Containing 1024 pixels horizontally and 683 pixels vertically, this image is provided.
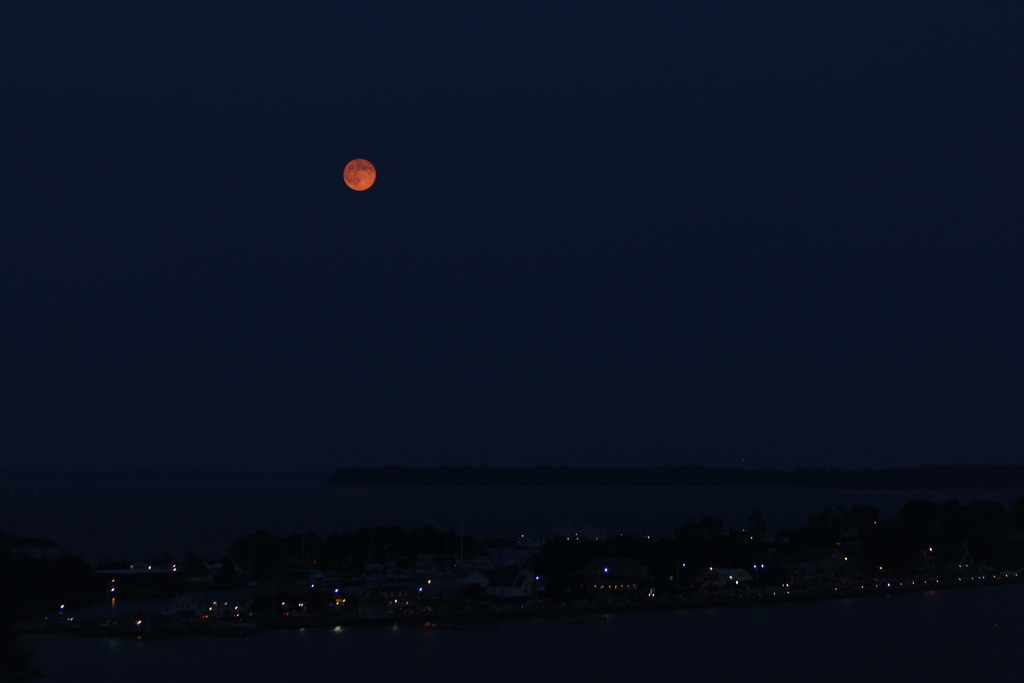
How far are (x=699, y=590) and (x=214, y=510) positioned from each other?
4091 cm

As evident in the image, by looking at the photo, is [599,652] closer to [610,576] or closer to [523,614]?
[523,614]

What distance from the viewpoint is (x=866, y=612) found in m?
18.2

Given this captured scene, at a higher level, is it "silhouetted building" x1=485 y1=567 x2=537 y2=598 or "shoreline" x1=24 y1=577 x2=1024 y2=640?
"silhouetted building" x1=485 y1=567 x2=537 y2=598

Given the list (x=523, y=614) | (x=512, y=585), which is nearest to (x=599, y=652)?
(x=523, y=614)

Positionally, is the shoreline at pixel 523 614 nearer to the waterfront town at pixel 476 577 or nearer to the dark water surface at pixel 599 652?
the waterfront town at pixel 476 577

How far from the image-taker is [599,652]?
13914 mm

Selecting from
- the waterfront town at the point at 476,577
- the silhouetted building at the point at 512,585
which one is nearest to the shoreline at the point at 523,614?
the waterfront town at the point at 476,577

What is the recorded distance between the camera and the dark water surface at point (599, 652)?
1223cm

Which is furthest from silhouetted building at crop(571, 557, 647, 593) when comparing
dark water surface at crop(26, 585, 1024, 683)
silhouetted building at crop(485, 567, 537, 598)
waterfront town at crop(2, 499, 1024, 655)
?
dark water surface at crop(26, 585, 1024, 683)

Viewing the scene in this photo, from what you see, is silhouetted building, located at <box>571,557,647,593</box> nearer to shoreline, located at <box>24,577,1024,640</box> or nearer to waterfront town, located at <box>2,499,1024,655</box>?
waterfront town, located at <box>2,499,1024,655</box>

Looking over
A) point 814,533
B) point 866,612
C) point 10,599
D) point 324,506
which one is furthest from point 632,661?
point 324,506

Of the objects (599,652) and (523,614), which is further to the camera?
(523,614)

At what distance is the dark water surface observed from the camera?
12227mm

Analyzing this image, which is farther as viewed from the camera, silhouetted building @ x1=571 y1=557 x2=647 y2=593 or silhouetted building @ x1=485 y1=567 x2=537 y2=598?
silhouetted building @ x1=571 y1=557 x2=647 y2=593
